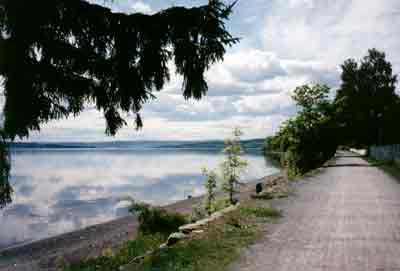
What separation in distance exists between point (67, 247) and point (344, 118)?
126 ft

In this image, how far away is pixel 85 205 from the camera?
3972cm

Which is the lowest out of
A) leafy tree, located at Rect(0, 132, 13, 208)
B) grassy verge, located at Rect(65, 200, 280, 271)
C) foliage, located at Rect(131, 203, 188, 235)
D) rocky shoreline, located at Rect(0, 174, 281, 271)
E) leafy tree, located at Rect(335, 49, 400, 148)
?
rocky shoreline, located at Rect(0, 174, 281, 271)

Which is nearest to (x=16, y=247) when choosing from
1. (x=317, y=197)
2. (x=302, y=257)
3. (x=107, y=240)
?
(x=107, y=240)

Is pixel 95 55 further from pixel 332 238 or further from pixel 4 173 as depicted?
pixel 332 238

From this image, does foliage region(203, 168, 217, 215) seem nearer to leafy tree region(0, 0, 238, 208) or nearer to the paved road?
the paved road

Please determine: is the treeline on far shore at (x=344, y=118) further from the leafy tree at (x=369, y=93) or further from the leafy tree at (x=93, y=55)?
the leafy tree at (x=93, y=55)

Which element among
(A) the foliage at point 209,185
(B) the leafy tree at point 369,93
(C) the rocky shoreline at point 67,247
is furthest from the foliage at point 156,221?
(B) the leafy tree at point 369,93

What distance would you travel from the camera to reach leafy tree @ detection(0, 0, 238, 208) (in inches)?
179

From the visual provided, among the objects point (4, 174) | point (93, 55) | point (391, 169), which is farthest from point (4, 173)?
point (391, 169)

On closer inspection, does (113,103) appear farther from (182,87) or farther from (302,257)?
(302,257)

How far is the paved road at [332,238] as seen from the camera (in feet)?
20.5

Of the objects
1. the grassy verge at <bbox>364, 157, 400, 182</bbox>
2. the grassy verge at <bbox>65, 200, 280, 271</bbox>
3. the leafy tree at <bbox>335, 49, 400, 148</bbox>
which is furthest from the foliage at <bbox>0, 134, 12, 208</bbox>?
the leafy tree at <bbox>335, 49, 400, 148</bbox>

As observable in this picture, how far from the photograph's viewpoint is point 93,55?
5.27 m

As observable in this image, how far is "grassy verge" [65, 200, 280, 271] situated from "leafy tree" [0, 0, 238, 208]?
210cm
